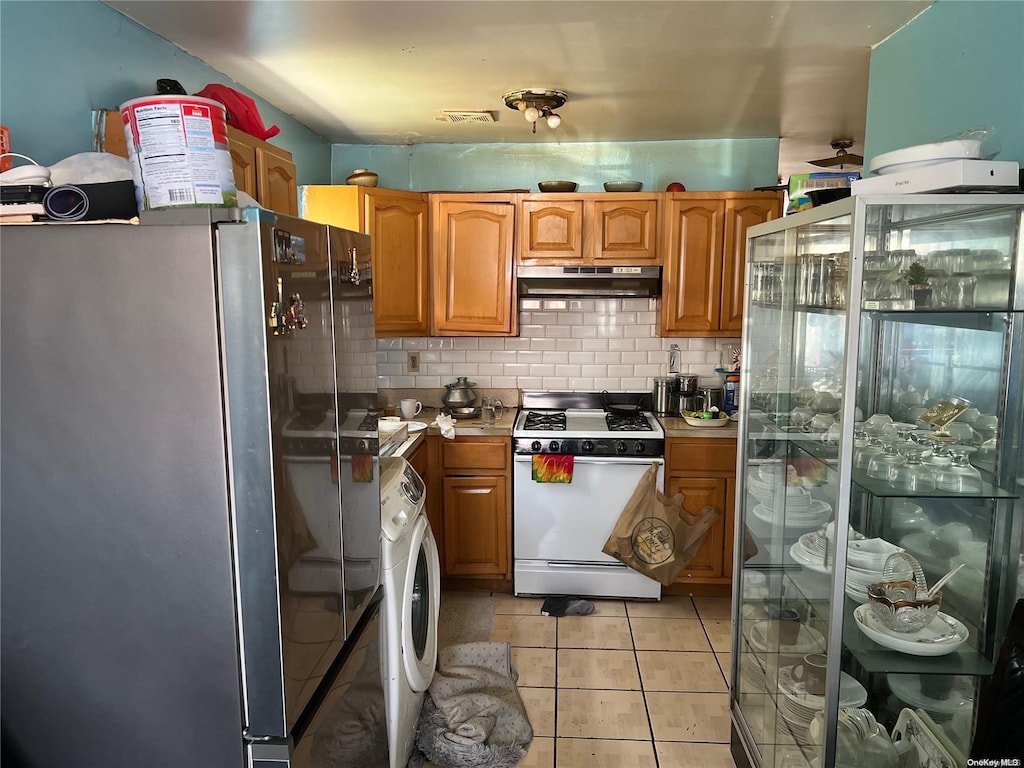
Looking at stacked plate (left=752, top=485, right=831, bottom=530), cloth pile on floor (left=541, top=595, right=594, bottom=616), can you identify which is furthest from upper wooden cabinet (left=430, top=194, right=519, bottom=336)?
stacked plate (left=752, top=485, right=831, bottom=530)

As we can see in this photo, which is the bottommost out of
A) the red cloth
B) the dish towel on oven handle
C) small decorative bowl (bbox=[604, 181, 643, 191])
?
the dish towel on oven handle

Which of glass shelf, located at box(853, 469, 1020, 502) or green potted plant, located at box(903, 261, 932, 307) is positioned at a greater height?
green potted plant, located at box(903, 261, 932, 307)

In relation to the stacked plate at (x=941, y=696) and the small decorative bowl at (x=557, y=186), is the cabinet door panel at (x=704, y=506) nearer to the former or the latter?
the small decorative bowl at (x=557, y=186)

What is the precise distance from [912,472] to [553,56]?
1.84 metres

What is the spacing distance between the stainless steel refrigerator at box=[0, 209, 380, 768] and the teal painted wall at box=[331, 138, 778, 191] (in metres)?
2.86

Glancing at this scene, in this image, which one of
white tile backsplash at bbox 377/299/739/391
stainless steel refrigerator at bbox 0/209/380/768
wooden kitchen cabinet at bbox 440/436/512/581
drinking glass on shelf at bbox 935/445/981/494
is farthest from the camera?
white tile backsplash at bbox 377/299/739/391

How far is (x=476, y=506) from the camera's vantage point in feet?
12.5

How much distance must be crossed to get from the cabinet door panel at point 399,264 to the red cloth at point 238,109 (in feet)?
4.76

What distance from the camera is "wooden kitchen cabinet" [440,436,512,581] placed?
3.76 m

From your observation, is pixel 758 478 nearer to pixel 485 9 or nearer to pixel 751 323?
pixel 751 323

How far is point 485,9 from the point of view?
215 cm

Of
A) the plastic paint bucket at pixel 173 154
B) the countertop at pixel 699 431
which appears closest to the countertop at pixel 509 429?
the countertop at pixel 699 431

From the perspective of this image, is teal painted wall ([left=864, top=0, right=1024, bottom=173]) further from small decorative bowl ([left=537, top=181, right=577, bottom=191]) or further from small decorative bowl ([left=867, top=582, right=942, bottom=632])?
small decorative bowl ([left=537, top=181, right=577, bottom=191])

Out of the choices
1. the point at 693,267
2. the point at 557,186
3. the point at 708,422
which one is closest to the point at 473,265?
the point at 557,186
